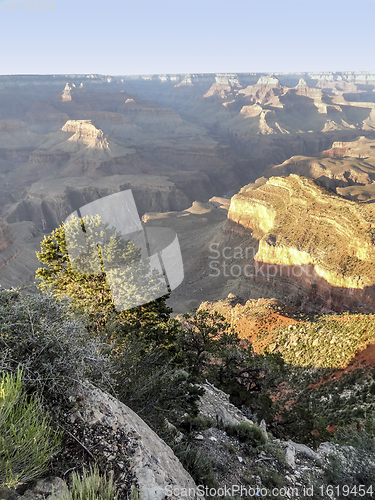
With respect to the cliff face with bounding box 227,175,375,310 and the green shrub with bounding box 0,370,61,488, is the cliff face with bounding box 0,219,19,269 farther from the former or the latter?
the green shrub with bounding box 0,370,61,488

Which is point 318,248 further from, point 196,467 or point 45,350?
point 45,350

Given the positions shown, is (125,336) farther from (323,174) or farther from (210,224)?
(323,174)

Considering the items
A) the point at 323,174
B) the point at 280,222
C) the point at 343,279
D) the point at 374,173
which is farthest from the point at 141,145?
the point at 343,279

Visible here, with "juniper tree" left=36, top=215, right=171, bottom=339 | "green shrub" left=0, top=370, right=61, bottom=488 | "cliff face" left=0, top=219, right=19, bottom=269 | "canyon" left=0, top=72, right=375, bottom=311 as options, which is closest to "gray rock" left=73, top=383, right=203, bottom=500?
"green shrub" left=0, top=370, right=61, bottom=488

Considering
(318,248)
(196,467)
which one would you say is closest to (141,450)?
(196,467)

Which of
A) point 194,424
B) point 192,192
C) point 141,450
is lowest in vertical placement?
point 192,192

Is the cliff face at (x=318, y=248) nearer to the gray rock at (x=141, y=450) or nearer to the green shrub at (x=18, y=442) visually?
the gray rock at (x=141, y=450)
